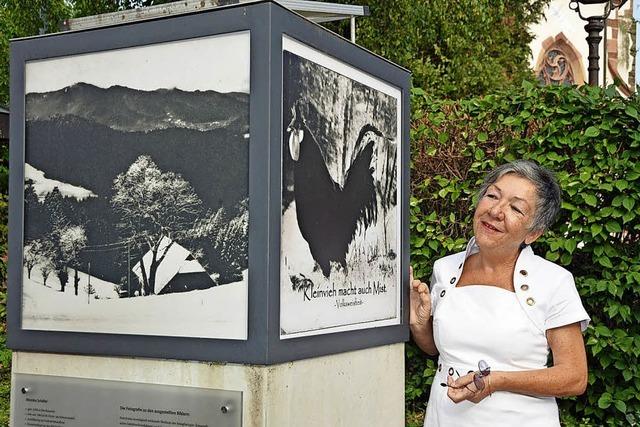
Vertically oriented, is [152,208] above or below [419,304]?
above

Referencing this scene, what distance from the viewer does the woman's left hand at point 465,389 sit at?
299 cm

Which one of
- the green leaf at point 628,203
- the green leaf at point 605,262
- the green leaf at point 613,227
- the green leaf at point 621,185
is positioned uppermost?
the green leaf at point 621,185

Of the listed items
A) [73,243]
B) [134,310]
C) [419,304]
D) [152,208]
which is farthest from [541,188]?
[73,243]

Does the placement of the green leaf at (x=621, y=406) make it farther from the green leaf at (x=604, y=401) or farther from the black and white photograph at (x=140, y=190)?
the black and white photograph at (x=140, y=190)

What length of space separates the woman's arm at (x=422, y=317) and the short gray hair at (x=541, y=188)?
1.75ft

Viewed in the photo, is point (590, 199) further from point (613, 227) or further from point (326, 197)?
point (326, 197)

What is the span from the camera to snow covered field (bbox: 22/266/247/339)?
2.82 m

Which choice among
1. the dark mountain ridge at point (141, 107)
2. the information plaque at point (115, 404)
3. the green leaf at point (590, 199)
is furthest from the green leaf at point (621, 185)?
the information plaque at point (115, 404)

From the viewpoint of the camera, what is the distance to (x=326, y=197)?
3.13m

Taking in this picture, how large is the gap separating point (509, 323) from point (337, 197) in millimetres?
731

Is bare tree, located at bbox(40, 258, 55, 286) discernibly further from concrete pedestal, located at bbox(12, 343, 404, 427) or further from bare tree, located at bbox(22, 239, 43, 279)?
concrete pedestal, located at bbox(12, 343, 404, 427)

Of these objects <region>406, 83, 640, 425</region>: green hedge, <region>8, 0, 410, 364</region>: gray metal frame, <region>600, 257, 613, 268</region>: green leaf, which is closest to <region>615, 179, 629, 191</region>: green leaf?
<region>406, 83, 640, 425</region>: green hedge

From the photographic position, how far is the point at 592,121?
5402 millimetres

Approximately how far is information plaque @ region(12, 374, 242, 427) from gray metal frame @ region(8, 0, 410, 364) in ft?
0.35
